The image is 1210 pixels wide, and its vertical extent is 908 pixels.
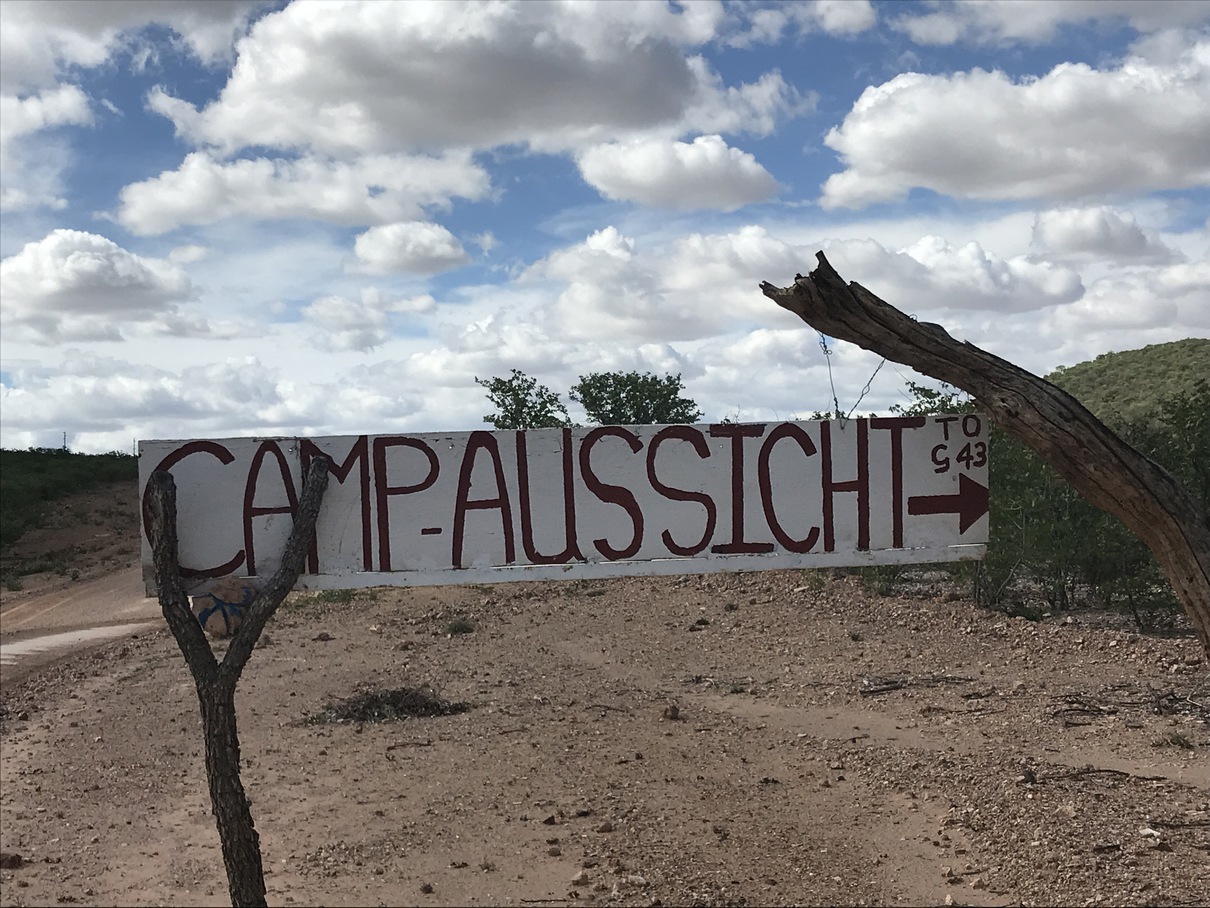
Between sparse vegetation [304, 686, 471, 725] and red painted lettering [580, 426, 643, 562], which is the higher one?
red painted lettering [580, 426, 643, 562]

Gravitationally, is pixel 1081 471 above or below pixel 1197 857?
above

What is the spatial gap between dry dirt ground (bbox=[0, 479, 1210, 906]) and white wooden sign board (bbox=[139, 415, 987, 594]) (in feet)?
9.55

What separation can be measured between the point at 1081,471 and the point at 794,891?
3169 mm

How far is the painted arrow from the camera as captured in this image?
2.72 meters

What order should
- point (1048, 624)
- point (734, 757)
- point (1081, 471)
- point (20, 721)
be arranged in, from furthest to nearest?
1. point (1048, 624)
2. point (20, 721)
3. point (734, 757)
4. point (1081, 471)

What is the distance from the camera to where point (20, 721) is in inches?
368

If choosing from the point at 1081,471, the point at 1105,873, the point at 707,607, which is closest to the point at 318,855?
the point at 1105,873

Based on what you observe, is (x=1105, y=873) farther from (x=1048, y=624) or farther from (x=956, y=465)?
(x=1048, y=624)

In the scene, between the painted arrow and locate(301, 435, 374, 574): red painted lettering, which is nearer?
locate(301, 435, 374, 574): red painted lettering

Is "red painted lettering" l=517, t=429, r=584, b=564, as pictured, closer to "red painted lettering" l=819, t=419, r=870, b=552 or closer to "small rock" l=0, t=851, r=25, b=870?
"red painted lettering" l=819, t=419, r=870, b=552

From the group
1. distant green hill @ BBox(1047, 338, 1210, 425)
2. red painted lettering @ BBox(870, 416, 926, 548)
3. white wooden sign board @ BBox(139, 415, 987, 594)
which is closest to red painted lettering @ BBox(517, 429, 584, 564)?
white wooden sign board @ BBox(139, 415, 987, 594)

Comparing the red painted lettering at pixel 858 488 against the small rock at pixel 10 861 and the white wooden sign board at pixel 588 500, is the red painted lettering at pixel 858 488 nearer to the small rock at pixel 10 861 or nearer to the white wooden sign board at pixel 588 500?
the white wooden sign board at pixel 588 500

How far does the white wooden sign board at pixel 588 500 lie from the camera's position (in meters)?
2.58

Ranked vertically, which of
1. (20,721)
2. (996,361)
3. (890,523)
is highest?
(996,361)
